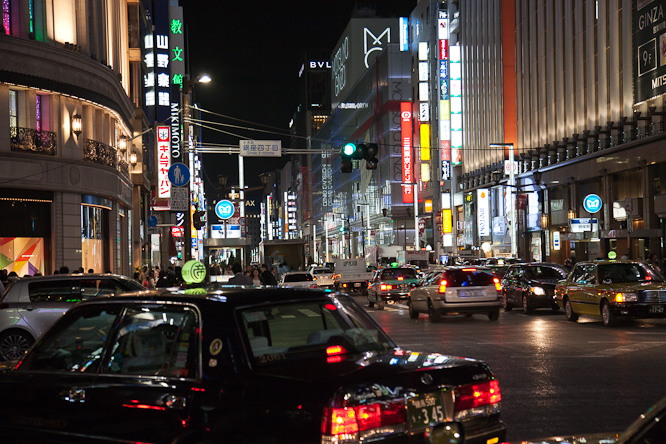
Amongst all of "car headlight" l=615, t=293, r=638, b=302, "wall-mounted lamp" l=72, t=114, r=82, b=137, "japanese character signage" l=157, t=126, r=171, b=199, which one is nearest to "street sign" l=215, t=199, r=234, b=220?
"wall-mounted lamp" l=72, t=114, r=82, b=137

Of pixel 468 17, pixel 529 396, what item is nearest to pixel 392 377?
pixel 529 396

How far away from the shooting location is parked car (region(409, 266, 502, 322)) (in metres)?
23.2

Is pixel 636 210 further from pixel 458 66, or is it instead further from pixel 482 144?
pixel 458 66

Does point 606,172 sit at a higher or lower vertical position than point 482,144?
lower

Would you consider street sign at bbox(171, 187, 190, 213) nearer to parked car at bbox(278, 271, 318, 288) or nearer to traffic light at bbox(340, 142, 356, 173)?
traffic light at bbox(340, 142, 356, 173)

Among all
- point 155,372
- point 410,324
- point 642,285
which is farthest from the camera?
point 410,324

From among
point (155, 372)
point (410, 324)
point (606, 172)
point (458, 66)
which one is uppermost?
point (458, 66)

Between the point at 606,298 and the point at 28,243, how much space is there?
19.7m

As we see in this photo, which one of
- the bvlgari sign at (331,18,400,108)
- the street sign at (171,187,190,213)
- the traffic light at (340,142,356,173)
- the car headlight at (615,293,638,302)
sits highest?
the bvlgari sign at (331,18,400,108)

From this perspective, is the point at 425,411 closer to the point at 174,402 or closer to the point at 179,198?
the point at 174,402

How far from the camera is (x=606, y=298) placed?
20.3 m

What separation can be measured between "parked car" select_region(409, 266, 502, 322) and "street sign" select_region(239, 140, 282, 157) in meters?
15.2

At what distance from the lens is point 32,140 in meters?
29.1

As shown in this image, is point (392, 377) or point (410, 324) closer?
point (392, 377)
